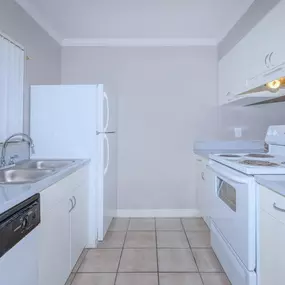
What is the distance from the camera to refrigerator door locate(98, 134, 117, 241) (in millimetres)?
2600

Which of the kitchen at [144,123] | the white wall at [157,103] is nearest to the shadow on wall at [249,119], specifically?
the kitchen at [144,123]

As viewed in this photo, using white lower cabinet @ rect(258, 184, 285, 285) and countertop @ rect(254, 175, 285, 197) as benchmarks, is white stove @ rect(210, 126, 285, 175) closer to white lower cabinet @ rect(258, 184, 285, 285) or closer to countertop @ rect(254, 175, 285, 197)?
countertop @ rect(254, 175, 285, 197)

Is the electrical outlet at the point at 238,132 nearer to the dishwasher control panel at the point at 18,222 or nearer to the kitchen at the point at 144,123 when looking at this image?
the kitchen at the point at 144,123

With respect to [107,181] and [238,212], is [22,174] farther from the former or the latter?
[238,212]

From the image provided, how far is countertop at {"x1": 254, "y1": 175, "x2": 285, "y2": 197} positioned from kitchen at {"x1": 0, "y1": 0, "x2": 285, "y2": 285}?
0.01 metres

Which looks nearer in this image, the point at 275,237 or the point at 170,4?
the point at 275,237

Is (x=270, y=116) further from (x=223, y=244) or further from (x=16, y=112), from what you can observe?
(x=16, y=112)

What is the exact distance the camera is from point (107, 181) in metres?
2.83

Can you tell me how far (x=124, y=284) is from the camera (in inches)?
77.9

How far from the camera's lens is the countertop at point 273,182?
1246 mm

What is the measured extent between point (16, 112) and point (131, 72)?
162cm

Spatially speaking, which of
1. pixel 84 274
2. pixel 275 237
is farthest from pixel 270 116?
pixel 84 274

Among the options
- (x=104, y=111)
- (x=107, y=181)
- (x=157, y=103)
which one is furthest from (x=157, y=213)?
(x=104, y=111)

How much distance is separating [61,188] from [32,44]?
5.45 feet
